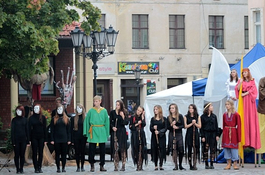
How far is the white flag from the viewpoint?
22141 millimetres


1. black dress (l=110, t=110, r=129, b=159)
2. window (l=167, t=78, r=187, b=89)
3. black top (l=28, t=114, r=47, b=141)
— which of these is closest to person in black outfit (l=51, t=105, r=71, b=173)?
black top (l=28, t=114, r=47, b=141)

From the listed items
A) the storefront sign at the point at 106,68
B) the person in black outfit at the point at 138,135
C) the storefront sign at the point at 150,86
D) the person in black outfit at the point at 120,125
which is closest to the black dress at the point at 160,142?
the person in black outfit at the point at 138,135

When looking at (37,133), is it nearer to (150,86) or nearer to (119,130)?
(119,130)

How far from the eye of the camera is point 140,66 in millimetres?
50156

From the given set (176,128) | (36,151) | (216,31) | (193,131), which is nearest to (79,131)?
(36,151)

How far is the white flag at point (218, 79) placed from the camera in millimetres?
22141

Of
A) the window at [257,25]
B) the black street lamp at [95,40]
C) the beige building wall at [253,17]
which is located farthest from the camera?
the window at [257,25]

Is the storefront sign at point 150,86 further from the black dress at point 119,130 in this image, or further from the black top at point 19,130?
the black top at point 19,130

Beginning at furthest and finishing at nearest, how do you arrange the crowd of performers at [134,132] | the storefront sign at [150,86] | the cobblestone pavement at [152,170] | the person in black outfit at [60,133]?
1. the storefront sign at [150,86]
2. the person in black outfit at [60,133]
3. the crowd of performers at [134,132]
4. the cobblestone pavement at [152,170]

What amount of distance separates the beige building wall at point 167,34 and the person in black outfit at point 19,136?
30092 millimetres

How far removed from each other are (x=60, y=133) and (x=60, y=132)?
0.08 ft

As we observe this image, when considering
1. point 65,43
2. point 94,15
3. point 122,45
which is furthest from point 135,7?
point 94,15

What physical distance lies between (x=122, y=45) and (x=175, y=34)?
12.8 ft

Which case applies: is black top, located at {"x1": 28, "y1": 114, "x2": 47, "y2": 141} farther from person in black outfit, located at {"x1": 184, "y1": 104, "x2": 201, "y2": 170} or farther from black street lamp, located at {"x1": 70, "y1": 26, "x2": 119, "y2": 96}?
black street lamp, located at {"x1": 70, "y1": 26, "x2": 119, "y2": 96}
